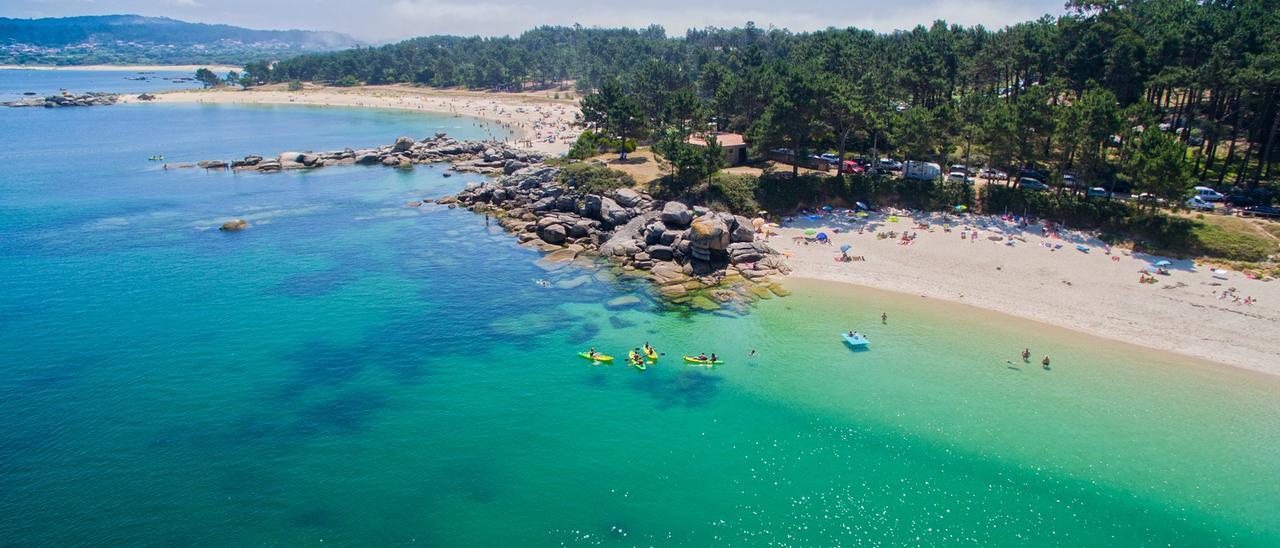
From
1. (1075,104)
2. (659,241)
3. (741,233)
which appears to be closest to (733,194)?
(741,233)

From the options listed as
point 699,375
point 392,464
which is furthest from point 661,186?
point 392,464

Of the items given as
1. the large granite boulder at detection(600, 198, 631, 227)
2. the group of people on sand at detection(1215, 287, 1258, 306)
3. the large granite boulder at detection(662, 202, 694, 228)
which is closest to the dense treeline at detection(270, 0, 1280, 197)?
the large granite boulder at detection(600, 198, 631, 227)

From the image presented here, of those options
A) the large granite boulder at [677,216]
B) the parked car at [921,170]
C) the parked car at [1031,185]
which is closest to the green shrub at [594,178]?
the large granite boulder at [677,216]

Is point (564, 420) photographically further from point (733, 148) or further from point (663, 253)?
point (733, 148)

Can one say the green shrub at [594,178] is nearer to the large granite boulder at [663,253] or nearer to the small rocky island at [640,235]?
the small rocky island at [640,235]

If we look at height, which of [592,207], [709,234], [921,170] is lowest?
[709,234]


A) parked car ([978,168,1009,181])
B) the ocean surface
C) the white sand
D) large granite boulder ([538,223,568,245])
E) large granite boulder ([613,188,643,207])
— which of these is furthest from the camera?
parked car ([978,168,1009,181])

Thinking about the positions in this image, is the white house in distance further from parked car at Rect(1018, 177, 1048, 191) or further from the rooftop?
parked car at Rect(1018, 177, 1048, 191)

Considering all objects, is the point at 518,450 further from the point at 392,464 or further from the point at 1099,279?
the point at 1099,279
